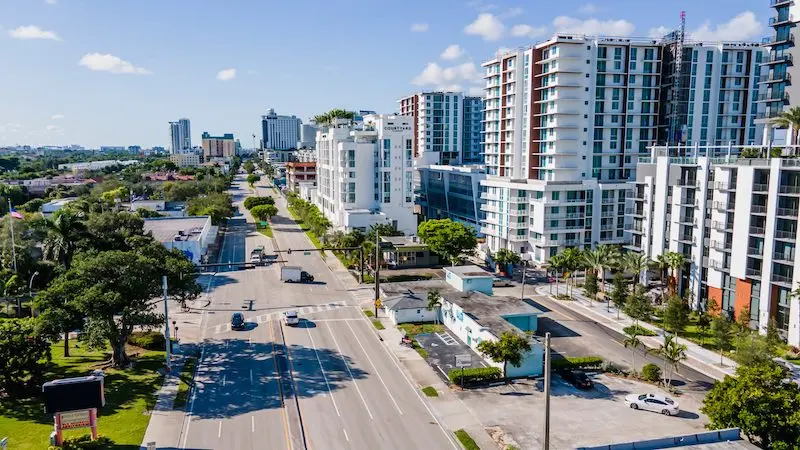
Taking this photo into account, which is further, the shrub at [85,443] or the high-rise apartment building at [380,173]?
the high-rise apartment building at [380,173]

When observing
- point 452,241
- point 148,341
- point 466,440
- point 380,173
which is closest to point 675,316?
point 466,440

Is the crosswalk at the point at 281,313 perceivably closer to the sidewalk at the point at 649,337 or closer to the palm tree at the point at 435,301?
the palm tree at the point at 435,301

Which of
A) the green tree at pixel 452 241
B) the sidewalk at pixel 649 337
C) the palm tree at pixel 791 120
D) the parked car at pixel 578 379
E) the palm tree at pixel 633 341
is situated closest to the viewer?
the parked car at pixel 578 379

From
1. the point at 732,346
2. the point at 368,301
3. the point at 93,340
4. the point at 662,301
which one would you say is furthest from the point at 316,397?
the point at 662,301

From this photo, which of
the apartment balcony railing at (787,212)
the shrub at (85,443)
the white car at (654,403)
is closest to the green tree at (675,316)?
the apartment balcony railing at (787,212)

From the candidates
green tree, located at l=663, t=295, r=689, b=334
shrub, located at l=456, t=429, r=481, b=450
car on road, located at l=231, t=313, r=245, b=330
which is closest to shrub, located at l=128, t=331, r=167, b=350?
car on road, located at l=231, t=313, r=245, b=330

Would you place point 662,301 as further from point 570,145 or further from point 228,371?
point 228,371

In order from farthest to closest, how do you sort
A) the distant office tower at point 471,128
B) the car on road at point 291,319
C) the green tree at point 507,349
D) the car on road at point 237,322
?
the distant office tower at point 471,128 < the car on road at point 291,319 < the car on road at point 237,322 < the green tree at point 507,349

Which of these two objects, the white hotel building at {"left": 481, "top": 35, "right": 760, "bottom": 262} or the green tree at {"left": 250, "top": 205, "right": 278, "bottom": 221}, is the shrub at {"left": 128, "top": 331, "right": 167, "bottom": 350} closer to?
the white hotel building at {"left": 481, "top": 35, "right": 760, "bottom": 262}
